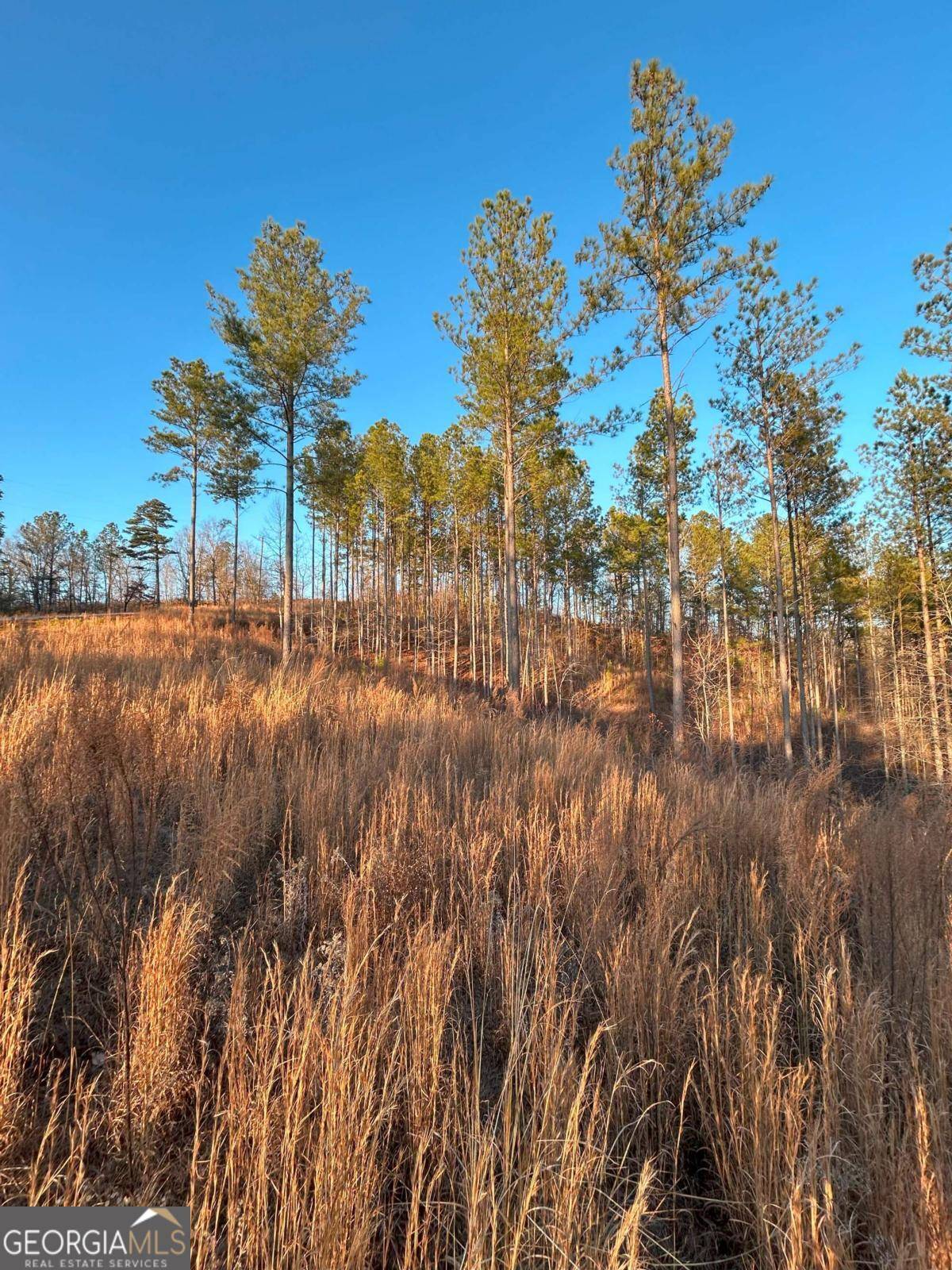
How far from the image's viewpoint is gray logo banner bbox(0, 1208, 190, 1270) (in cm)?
118

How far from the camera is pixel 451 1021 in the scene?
187 cm

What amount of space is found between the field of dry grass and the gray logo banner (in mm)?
49

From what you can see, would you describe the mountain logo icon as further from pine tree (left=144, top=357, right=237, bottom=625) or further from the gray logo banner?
pine tree (left=144, top=357, right=237, bottom=625)

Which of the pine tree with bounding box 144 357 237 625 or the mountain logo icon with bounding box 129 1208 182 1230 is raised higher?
the pine tree with bounding box 144 357 237 625

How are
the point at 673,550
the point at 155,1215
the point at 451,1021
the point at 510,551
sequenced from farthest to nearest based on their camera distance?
1. the point at 510,551
2. the point at 673,550
3. the point at 451,1021
4. the point at 155,1215

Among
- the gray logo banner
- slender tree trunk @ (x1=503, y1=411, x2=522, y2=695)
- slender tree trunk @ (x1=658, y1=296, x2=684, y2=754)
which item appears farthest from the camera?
slender tree trunk @ (x1=503, y1=411, x2=522, y2=695)

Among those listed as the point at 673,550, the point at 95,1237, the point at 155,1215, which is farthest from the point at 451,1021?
the point at 673,550

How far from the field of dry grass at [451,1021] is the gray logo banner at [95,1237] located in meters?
0.05

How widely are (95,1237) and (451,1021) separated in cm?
106

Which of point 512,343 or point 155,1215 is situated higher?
point 512,343

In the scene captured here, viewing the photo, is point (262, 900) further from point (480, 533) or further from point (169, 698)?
point (480, 533)

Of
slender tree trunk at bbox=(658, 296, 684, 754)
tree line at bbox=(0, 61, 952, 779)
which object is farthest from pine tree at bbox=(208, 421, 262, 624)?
slender tree trunk at bbox=(658, 296, 684, 754)

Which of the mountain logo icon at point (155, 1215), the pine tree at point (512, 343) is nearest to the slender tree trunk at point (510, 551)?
the pine tree at point (512, 343)

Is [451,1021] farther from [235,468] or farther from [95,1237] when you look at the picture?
[235,468]
